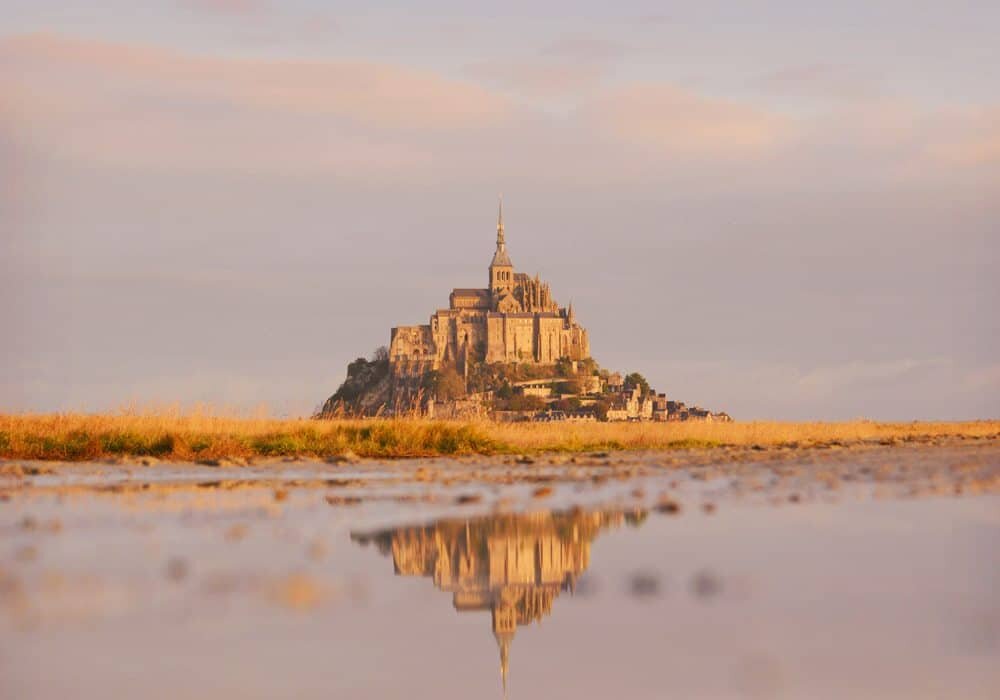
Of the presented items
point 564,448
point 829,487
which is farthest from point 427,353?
point 829,487

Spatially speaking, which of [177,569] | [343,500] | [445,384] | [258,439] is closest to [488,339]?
[445,384]

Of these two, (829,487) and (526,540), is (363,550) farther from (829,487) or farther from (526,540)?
(829,487)

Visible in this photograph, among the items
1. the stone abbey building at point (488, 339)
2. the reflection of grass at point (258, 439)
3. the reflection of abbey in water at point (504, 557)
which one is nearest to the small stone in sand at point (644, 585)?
the reflection of abbey in water at point (504, 557)

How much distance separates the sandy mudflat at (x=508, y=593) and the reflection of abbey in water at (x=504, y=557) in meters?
0.03

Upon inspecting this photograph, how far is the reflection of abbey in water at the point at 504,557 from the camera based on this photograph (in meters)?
7.95

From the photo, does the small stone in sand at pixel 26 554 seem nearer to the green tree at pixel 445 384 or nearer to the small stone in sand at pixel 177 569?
the small stone in sand at pixel 177 569

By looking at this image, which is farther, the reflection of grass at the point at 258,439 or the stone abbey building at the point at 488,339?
the stone abbey building at the point at 488,339

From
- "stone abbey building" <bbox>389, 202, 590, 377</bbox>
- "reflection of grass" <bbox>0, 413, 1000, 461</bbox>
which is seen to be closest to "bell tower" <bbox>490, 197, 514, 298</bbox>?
"stone abbey building" <bbox>389, 202, 590, 377</bbox>

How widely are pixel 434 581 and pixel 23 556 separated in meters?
3.24

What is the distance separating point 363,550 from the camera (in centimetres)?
1033

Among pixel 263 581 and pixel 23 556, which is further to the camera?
pixel 23 556

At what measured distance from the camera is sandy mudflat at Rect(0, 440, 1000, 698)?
232 inches

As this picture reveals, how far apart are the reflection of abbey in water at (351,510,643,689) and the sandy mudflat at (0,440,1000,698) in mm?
34

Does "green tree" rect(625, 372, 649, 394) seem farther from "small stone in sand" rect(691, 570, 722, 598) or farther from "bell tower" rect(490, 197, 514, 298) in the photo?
"small stone in sand" rect(691, 570, 722, 598)
